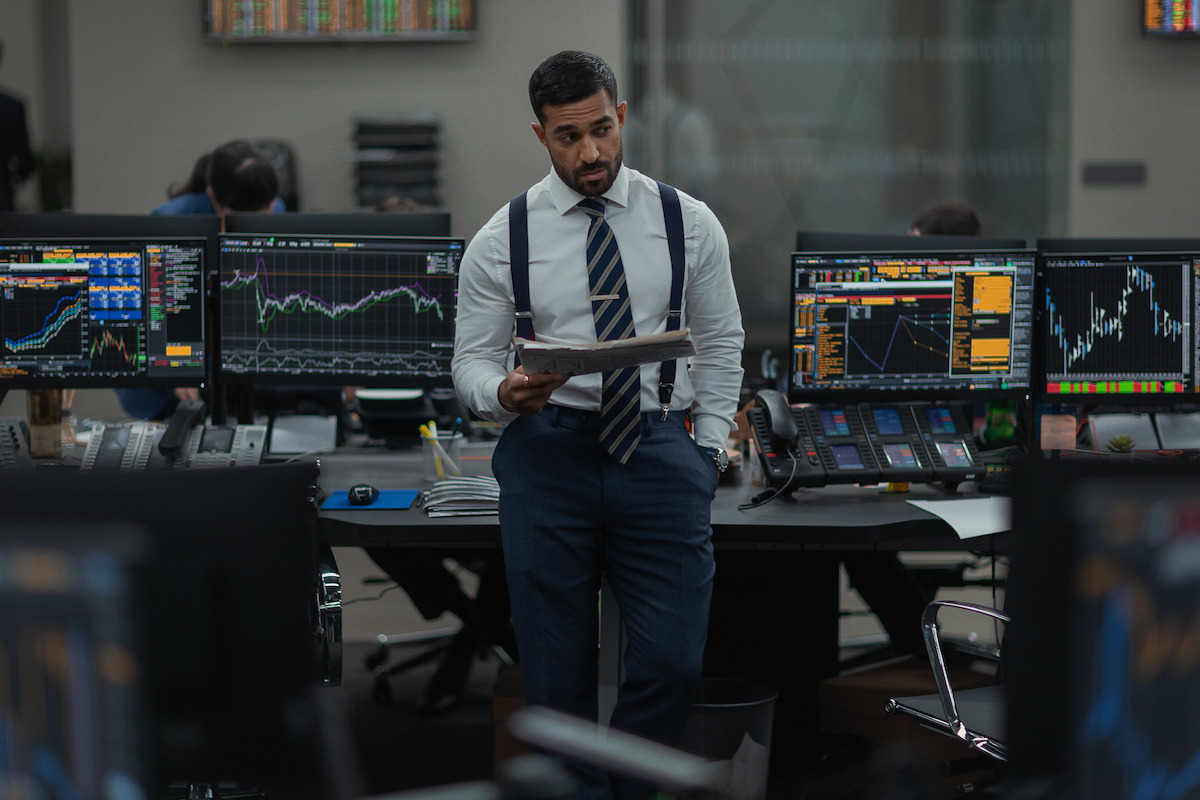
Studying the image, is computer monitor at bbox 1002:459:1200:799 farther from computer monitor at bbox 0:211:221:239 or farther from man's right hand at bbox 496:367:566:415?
computer monitor at bbox 0:211:221:239

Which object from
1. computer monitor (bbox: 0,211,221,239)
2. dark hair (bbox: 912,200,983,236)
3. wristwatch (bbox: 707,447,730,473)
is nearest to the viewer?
wristwatch (bbox: 707,447,730,473)

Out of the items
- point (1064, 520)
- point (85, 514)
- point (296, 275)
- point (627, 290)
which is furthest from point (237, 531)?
point (296, 275)

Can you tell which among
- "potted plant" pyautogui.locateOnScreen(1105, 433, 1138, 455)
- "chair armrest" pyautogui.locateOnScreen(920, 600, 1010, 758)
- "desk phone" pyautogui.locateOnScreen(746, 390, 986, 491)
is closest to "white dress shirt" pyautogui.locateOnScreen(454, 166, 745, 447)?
"desk phone" pyautogui.locateOnScreen(746, 390, 986, 491)

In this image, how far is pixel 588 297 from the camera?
205 cm

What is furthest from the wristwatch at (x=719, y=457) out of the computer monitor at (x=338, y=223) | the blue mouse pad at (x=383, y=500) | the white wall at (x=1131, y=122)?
the white wall at (x=1131, y=122)

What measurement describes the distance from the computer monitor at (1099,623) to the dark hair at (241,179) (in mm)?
3002

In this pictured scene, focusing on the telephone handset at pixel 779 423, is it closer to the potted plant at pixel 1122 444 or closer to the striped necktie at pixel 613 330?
the striped necktie at pixel 613 330

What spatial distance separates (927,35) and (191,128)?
3648 mm

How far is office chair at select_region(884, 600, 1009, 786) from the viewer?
198 cm

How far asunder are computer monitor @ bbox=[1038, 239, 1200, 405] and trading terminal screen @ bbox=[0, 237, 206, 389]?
6.71 feet

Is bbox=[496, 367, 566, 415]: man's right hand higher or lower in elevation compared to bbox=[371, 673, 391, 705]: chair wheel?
higher

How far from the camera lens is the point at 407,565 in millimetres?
3254

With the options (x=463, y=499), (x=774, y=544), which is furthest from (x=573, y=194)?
(x=774, y=544)

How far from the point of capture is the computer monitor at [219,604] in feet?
3.38
